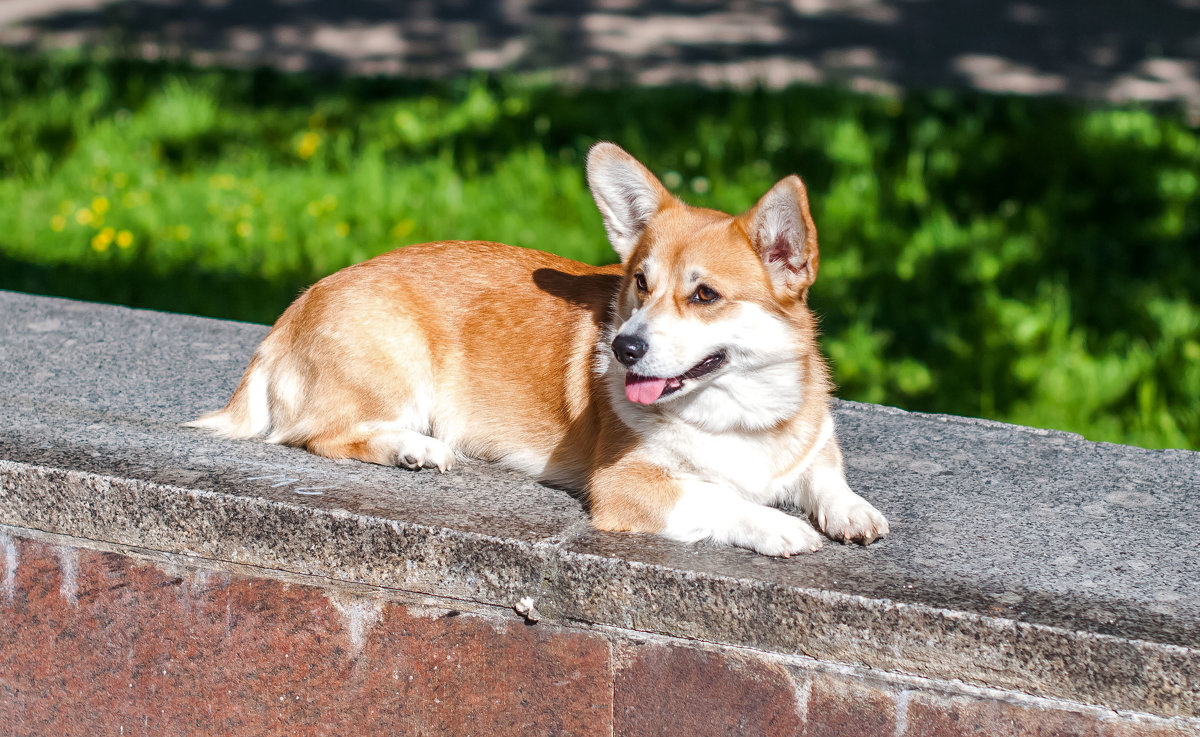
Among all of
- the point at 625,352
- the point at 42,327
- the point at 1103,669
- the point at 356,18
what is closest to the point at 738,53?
the point at 356,18

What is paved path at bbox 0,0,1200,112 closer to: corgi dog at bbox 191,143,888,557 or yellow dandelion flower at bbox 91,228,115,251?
yellow dandelion flower at bbox 91,228,115,251

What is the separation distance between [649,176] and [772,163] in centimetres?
386

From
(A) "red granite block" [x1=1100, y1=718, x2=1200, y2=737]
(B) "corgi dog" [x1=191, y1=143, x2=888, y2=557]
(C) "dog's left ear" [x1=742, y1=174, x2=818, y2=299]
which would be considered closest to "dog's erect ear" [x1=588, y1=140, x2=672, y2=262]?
(B) "corgi dog" [x1=191, y1=143, x2=888, y2=557]

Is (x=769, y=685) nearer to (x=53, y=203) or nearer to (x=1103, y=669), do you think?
(x=1103, y=669)

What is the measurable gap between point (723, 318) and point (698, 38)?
7058 millimetres

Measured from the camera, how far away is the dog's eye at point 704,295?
278cm

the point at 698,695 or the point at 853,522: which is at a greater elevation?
the point at 853,522

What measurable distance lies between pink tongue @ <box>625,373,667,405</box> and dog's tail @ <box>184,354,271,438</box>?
115 cm

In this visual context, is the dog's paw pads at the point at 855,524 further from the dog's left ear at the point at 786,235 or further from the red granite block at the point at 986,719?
the dog's left ear at the point at 786,235

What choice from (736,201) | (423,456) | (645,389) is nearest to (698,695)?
(645,389)

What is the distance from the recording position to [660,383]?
270 cm

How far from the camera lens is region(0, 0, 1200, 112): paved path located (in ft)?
27.2

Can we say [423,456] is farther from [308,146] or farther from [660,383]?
[308,146]

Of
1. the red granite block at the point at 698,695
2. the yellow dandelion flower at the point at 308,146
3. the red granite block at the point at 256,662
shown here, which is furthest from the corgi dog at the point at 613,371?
the yellow dandelion flower at the point at 308,146
